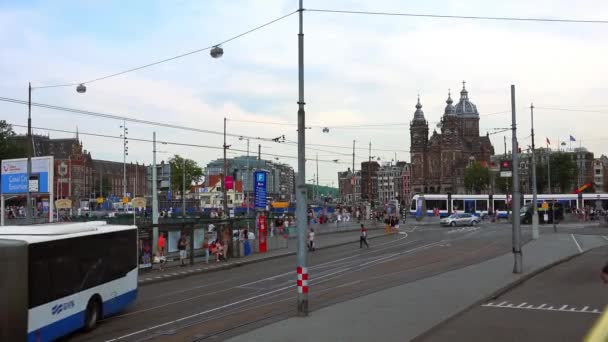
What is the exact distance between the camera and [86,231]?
14.5 metres

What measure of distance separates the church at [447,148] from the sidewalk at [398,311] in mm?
121559

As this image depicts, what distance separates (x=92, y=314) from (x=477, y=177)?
419ft

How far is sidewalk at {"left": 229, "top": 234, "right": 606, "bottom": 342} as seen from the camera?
12155 millimetres

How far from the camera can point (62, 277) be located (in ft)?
42.6

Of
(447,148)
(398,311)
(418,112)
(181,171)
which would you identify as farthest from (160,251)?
(418,112)

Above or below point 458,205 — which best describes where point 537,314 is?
below

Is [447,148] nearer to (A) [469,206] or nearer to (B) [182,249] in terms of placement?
(A) [469,206]

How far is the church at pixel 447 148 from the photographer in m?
144

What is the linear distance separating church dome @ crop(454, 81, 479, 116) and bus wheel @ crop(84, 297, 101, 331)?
143957 mm

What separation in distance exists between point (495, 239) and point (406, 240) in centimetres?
646

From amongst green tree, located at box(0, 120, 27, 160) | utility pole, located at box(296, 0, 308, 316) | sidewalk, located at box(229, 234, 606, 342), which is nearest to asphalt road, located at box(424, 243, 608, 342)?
sidewalk, located at box(229, 234, 606, 342)

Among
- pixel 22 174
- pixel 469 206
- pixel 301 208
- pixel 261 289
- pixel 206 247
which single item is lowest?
pixel 261 289

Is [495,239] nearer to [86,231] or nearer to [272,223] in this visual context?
[272,223]

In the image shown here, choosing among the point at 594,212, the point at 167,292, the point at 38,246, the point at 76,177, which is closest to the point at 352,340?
the point at 38,246
